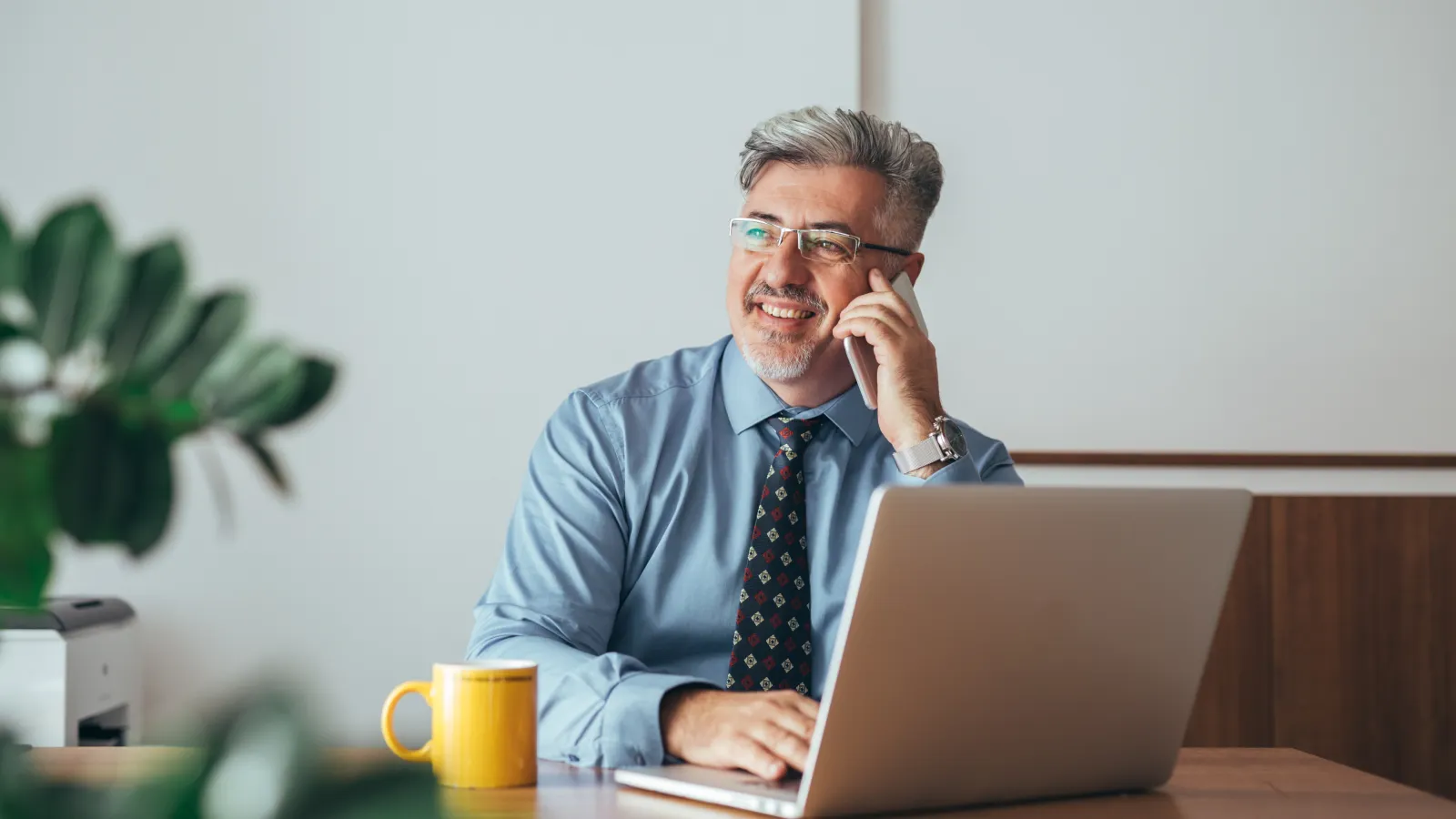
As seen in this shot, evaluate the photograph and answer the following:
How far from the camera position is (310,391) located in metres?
0.17

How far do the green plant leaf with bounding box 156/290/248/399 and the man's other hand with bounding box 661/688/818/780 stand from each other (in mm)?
859

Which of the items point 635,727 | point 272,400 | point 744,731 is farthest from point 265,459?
point 635,727

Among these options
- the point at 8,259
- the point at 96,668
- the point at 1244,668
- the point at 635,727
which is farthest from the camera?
the point at 1244,668

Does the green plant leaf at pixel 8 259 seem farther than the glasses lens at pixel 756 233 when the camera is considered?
No

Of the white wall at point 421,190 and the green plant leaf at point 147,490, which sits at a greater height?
the white wall at point 421,190

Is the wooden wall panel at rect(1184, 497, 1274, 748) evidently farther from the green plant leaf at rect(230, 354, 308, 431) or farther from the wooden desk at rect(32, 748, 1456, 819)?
the green plant leaf at rect(230, 354, 308, 431)

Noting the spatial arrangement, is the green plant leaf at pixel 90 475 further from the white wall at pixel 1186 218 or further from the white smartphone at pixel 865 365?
the white wall at pixel 1186 218

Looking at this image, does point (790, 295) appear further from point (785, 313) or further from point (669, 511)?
point (669, 511)

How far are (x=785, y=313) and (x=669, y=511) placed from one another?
1.15 feet

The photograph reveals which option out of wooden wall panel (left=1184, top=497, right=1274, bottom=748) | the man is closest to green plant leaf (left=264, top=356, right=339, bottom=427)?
the man

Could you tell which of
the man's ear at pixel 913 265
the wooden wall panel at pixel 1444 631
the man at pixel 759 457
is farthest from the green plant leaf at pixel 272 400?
the wooden wall panel at pixel 1444 631

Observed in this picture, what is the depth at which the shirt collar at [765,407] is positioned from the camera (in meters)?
1.74

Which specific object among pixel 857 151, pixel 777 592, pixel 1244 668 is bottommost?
pixel 1244 668

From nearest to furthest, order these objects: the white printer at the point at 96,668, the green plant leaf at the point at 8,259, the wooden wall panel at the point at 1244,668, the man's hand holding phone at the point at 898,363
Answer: the green plant leaf at the point at 8,259, the man's hand holding phone at the point at 898,363, the white printer at the point at 96,668, the wooden wall panel at the point at 1244,668
